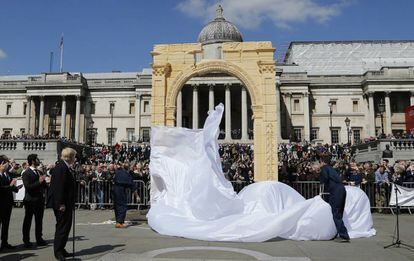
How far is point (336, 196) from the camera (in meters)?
9.29

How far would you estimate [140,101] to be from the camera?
63.5m

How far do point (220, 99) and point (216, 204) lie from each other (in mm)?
54094

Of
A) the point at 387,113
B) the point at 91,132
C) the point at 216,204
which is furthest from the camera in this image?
the point at 91,132

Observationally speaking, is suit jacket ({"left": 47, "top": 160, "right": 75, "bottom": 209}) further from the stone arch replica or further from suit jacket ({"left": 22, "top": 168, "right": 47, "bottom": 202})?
the stone arch replica

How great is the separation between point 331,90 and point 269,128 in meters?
51.5

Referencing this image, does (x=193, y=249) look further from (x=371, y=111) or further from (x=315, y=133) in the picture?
(x=371, y=111)

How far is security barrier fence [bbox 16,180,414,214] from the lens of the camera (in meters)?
15.9

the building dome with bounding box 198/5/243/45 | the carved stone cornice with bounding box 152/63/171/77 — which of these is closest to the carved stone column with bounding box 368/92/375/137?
the building dome with bounding box 198/5/243/45

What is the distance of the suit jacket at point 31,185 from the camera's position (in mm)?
8602

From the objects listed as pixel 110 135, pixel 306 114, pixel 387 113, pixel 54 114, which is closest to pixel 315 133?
pixel 306 114

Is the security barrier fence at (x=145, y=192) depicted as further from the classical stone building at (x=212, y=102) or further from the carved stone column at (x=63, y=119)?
the carved stone column at (x=63, y=119)

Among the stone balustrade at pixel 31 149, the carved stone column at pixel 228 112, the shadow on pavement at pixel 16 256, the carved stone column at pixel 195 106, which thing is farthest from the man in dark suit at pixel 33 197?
the carved stone column at pixel 195 106

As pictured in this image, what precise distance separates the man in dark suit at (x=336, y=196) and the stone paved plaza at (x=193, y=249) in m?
0.32

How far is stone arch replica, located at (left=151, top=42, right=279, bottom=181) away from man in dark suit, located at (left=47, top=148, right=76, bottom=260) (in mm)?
8646
